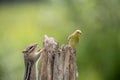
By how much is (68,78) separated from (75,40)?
0.32 feet

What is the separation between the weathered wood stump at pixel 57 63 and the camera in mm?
795

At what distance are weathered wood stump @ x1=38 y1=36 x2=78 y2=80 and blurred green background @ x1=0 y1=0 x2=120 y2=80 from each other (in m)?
1.37

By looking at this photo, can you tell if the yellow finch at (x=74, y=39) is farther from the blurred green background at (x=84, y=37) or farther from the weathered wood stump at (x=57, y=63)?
the blurred green background at (x=84, y=37)

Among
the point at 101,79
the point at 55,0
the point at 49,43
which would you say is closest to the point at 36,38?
the point at 55,0

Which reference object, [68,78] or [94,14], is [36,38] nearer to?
[94,14]

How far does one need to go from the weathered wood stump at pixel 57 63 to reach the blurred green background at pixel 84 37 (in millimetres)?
1368

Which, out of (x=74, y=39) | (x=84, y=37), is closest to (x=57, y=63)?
(x=74, y=39)

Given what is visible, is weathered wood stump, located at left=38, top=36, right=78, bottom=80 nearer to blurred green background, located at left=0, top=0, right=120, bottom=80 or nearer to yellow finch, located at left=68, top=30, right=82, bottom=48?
yellow finch, located at left=68, top=30, right=82, bottom=48

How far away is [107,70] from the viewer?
224 cm

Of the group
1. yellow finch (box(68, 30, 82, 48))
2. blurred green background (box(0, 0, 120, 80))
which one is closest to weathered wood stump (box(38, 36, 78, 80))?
yellow finch (box(68, 30, 82, 48))

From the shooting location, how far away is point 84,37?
2250 millimetres

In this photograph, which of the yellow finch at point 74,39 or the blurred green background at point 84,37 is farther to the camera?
the blurred green background at point 84,37

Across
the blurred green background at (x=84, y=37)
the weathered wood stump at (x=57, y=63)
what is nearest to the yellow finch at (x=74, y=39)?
the weathered wood stump at (x=57, y=63)

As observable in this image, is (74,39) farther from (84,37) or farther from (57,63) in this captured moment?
(84,37)
